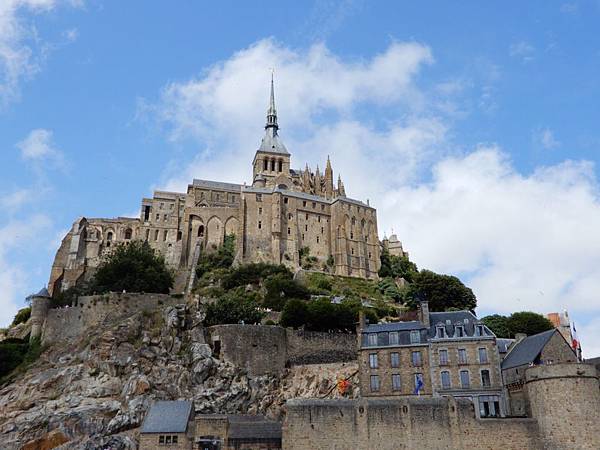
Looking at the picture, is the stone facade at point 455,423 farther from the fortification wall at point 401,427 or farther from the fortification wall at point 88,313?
the fortification wall at point 88,313

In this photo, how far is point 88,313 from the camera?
5294 cm


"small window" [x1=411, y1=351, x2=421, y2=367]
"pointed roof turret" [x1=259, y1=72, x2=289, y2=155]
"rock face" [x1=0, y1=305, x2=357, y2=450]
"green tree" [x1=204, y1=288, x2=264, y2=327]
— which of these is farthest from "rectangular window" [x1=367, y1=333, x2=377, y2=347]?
"pointed roof turret" [x1=259, y1=72, x2=289, y2=155]

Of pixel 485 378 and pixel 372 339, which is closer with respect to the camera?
pixel 485 378

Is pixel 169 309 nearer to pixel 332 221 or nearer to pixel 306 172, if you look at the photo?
pixel 332 221

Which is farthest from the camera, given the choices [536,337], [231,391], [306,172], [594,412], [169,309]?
[306,172]

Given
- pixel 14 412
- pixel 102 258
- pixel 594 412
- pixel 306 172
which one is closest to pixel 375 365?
pixel 594 412

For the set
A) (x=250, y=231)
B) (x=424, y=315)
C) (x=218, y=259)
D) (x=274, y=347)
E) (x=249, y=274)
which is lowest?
(x=274, y=347)

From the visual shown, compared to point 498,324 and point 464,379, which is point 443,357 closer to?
point 464,379

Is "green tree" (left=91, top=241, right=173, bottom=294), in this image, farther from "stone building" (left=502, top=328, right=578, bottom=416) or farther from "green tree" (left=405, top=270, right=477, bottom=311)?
"stone building" (left=502, top=328, right=578, bottom=416)

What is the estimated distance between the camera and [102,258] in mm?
85188

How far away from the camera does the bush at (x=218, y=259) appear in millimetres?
81637

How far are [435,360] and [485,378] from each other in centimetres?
343

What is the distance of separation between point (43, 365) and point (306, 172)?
211 ft

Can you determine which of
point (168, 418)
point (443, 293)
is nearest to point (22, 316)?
point (168, 418)
